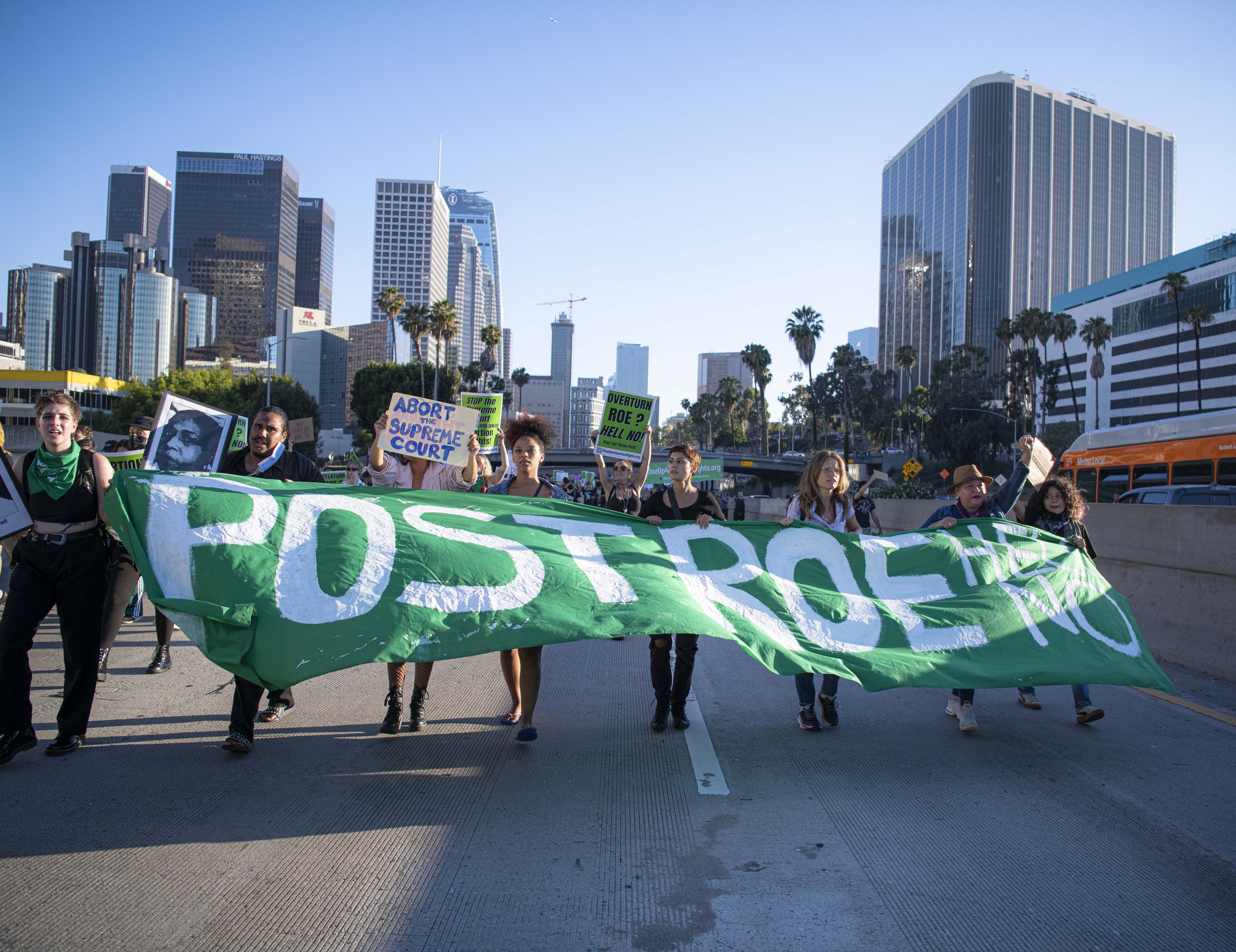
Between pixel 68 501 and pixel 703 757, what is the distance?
3947 millimetres

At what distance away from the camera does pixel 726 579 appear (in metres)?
5.43

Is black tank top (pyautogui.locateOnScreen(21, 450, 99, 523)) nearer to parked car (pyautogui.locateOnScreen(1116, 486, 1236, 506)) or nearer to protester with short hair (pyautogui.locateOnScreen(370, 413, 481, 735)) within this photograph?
protester with short hair (pyautogui.locateOnScreen(370, 413, 481, 735))

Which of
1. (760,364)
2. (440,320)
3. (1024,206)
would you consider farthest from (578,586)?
(1024,206)

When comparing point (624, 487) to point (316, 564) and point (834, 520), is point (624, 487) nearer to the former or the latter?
point (834, 520)

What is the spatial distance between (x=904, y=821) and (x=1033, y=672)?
1.82 m

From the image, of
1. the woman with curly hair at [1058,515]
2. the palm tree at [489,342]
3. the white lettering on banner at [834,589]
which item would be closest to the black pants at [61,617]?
the white lettering on banner at [834,589]

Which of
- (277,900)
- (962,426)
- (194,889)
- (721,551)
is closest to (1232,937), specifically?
(721,551)

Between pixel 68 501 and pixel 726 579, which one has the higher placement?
pixel 68 501

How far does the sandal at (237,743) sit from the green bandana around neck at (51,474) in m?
1.67

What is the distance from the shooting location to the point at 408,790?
4383 mm

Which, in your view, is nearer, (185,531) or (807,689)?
(185,531)

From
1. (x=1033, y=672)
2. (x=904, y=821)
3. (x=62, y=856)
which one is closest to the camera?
(x=62, y=856)

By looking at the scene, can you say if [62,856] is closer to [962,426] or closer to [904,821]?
[904,821]

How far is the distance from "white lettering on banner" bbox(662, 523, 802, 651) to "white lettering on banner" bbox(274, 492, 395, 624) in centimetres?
→ 184
